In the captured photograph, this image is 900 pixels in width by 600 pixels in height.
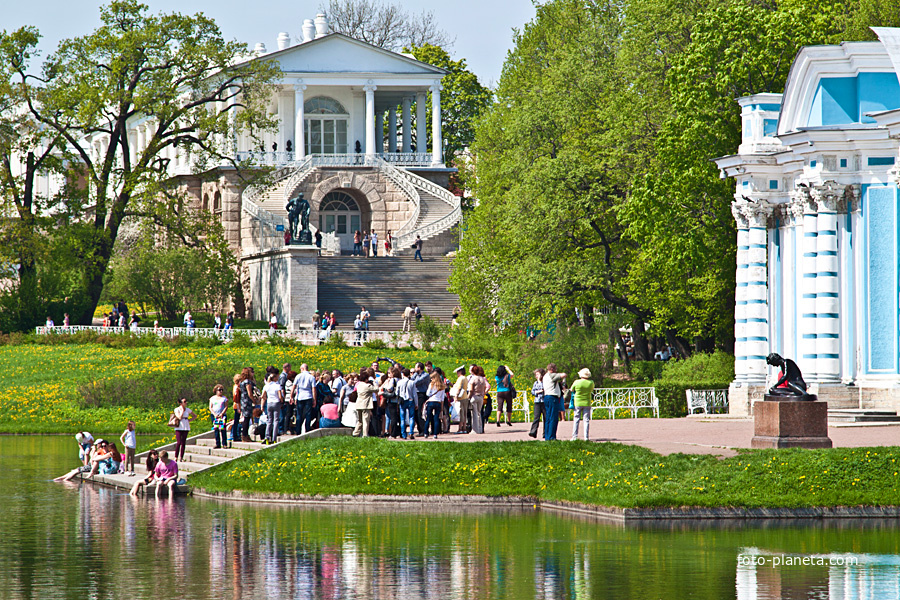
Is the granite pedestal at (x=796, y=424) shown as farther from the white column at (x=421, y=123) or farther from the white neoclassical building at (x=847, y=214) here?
the white column at (x=421, y=123)

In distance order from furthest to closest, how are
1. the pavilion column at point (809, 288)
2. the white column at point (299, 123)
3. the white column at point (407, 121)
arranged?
1. the white column at point (407, 121)
2. the white column at point (299, 123)
3. the pavilion column at point (809, 288)

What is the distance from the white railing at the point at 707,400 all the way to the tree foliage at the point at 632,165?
3.38 m

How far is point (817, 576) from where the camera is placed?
15.2m

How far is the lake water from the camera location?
14.5 metres

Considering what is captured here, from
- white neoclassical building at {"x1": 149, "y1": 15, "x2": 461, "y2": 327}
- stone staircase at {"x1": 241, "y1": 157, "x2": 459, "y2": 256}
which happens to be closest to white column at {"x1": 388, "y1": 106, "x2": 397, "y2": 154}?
white neoclassical building at {"x1": 149, "y1": 15, "x2": 461, "y2": 327}

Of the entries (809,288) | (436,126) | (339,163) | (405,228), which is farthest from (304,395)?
(436,126)

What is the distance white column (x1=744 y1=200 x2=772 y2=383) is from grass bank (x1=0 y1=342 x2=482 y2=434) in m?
15.2

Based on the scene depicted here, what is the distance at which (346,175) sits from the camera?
7406 cm

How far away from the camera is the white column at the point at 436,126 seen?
257 feet

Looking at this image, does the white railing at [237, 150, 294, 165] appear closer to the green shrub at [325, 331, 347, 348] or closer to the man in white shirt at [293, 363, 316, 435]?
the green shrub at [325, 331, 347, 348]

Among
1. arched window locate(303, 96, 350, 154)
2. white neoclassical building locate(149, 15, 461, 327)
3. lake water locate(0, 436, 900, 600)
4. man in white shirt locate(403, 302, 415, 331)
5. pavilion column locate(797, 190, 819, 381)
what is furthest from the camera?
arched window locate(303, 96, 350, 154)

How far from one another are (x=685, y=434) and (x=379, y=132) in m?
58.3

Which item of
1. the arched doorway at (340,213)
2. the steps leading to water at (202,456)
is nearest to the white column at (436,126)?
the arched doorway at (340,213)

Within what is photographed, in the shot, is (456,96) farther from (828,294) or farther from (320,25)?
(828,294)
